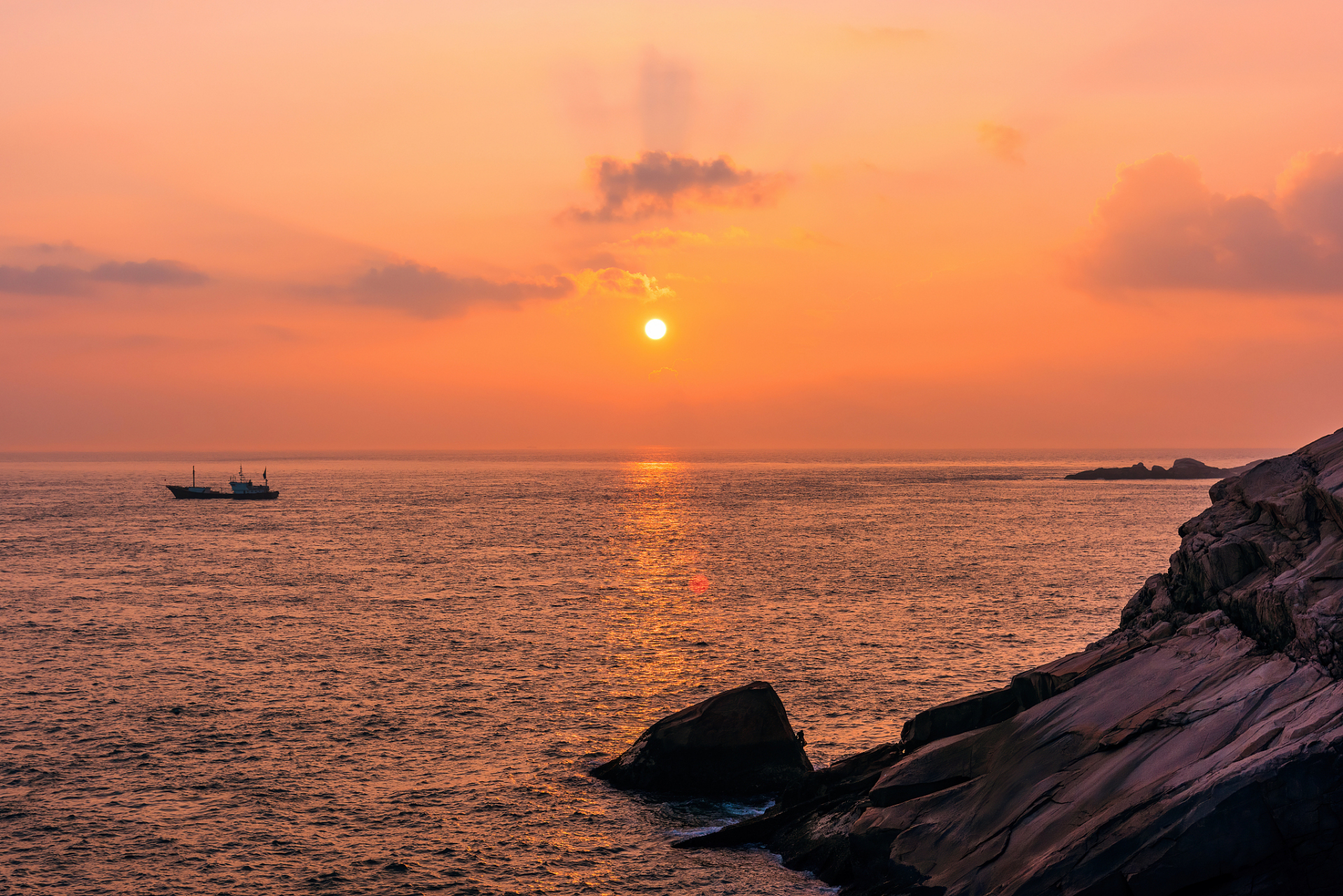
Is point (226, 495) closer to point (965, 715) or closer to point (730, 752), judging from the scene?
point (730, 752)

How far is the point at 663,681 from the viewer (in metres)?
42.4

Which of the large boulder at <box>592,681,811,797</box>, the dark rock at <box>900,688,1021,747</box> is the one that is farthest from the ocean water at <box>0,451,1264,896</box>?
the dark rock at <box>900,688,1021,747</box>

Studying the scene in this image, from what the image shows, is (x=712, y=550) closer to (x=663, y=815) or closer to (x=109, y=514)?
(x=663, y=815)

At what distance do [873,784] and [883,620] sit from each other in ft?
111

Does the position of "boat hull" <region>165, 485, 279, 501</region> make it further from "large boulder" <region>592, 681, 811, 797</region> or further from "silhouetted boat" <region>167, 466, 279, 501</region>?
"large boulder" <region>592, 681, 811, 797</region>

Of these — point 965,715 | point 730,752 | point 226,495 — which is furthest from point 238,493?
point 965,715

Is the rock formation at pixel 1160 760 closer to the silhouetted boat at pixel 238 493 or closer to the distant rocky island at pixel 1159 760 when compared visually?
the distant rocky island at pixel 1159 760

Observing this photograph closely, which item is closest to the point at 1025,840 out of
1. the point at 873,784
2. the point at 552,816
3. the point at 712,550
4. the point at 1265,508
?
the point at 873,784

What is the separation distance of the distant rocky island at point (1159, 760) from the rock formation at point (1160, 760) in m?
0.04

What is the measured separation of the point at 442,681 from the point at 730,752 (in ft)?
61.9

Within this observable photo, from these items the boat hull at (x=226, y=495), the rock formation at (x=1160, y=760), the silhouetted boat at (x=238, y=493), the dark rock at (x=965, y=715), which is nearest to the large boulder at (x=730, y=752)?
the rock formation at (x=1160, y=760)

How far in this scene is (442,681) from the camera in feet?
139

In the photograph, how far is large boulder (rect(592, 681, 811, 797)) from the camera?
2833 centimetres

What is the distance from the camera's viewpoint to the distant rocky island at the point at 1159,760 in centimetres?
1423
